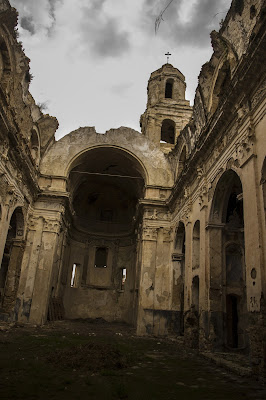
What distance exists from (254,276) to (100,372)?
416 centimetres

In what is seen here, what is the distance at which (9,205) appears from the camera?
1350 centimetres

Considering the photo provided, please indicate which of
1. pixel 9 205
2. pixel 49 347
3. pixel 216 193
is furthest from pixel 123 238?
pixel 49 347

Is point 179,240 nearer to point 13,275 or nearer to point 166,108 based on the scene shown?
point 13,275

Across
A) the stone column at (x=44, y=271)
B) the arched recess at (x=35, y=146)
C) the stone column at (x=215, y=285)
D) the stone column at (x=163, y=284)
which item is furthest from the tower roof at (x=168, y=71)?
the stone column at (x=215, y=285)

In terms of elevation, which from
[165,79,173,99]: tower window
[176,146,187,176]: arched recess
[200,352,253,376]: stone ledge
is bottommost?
[200,352,253,376]: stone ledge

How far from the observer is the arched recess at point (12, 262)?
1561 centimetres

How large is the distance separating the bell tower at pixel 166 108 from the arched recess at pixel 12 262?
46.8 ft

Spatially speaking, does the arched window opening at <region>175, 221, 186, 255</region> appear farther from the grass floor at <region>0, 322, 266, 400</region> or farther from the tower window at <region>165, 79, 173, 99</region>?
the tower window at <region>165, 79, 173, 99</region>

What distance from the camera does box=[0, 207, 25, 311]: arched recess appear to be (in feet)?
51.2

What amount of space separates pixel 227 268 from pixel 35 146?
1217 cm

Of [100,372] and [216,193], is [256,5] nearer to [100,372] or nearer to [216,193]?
[216,193]

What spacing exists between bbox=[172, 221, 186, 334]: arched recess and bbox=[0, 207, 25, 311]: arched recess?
796 cm

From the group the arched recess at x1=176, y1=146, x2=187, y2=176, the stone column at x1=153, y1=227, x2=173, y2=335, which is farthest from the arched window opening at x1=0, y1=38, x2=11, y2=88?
the stone column at x1=153, y1=227, x2=173, y2=335

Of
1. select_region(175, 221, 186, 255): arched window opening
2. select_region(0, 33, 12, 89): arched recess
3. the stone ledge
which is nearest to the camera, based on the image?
the stone ledge
